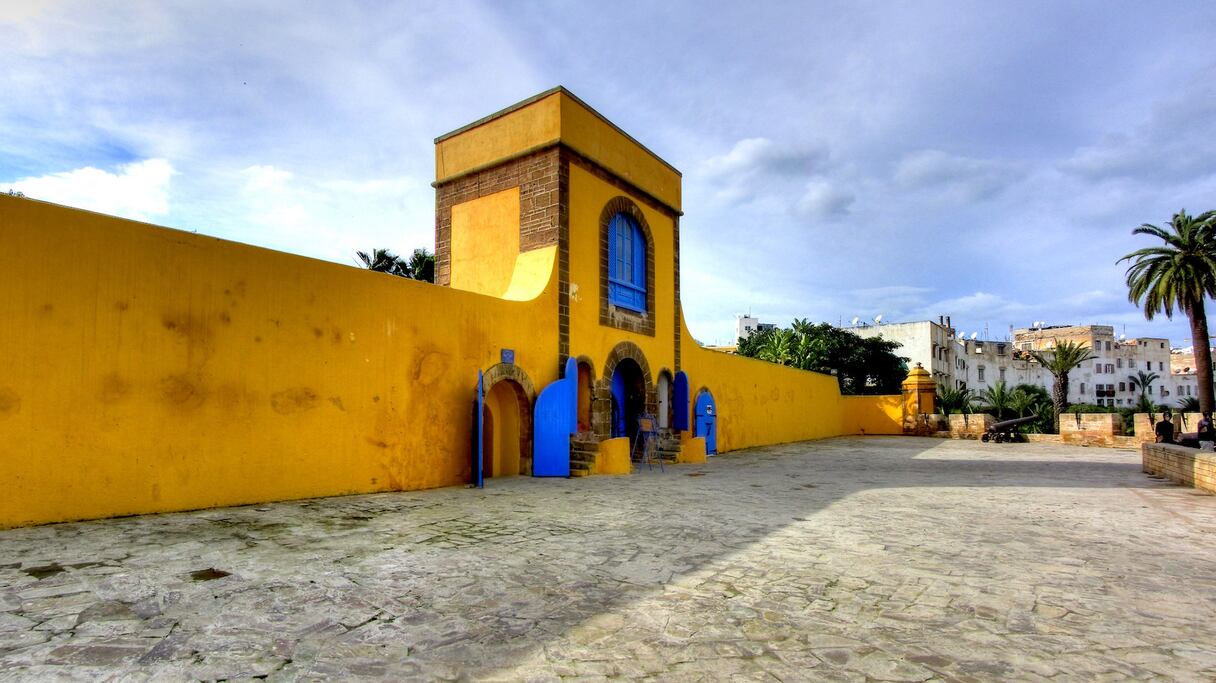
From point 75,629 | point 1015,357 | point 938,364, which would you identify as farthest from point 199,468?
point 1015,357

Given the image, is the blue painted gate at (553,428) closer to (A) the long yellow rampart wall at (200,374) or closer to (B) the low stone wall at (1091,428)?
(A) the long yellow rampart wall at (200,374)

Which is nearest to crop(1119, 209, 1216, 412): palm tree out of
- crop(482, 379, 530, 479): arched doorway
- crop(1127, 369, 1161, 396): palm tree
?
crop(482, 379, 530, 479): arched doorway

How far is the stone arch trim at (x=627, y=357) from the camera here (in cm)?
1222

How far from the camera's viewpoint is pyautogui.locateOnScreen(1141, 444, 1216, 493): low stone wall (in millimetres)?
8297

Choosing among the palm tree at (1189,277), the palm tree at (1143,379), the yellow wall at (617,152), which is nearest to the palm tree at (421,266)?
the yellow wall at (617,152)

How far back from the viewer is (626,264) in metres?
13.2

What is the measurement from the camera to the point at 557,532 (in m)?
5.48

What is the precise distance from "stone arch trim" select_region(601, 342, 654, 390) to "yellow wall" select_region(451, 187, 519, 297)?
2487 millimetres

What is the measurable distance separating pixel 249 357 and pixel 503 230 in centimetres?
585

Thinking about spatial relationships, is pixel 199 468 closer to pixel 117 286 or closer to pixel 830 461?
pixel 117 286

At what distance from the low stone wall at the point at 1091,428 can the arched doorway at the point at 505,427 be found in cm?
1822

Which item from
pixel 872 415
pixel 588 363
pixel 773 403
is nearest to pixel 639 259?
Result: pixel 588 363

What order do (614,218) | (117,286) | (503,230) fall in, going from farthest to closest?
(614,218), (503,230), (117,286)

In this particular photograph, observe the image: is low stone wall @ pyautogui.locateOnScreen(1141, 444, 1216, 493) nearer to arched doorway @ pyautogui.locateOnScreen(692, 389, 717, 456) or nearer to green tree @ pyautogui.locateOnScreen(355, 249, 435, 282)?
arched doorway @ pyautogui.locateOnScreen(692, 389, 717, 456)
